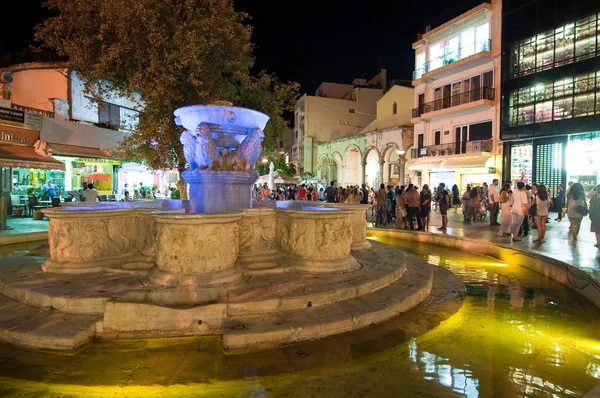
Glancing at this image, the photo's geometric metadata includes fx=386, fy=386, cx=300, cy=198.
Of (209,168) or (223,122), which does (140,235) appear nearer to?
(209,168)

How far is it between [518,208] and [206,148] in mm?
7955

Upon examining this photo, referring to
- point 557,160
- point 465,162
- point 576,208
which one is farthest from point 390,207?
point 465,162

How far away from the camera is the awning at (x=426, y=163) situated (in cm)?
2552

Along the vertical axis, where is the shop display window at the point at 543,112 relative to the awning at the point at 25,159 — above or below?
above

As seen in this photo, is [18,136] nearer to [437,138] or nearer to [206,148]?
[206,148]

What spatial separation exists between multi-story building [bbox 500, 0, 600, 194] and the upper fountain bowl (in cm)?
1744

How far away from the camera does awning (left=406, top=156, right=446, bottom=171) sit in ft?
83.7

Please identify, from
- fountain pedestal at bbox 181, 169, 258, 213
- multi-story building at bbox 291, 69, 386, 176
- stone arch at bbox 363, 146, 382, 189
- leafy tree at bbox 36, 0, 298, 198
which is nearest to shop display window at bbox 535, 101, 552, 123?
stone arch at bbox 363, 146, 382, 189

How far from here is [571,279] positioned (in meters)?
6.07

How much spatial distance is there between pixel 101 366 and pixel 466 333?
11.8 ft

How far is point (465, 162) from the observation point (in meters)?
23.5

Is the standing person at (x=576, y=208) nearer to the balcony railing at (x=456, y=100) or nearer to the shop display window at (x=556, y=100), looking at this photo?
the shop display window at (x=556, y=100)

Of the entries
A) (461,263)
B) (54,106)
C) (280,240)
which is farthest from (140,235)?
(54,106)

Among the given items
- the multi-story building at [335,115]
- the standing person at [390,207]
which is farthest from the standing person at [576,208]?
the multi-story building at [335,115]
